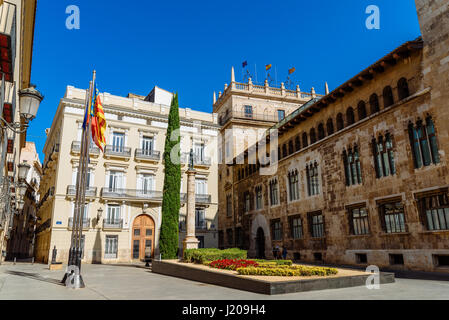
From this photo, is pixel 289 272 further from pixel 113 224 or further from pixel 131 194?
pixel 131 194

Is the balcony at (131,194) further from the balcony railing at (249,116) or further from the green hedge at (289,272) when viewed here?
the green hedge at (289,272)

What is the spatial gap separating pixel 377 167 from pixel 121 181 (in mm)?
23451

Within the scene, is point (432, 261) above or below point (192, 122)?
below

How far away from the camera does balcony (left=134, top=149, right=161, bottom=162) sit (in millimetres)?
32562

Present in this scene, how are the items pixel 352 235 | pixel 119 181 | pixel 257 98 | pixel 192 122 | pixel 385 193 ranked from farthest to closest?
pixel 257 98, pixel 192 122, pixel 119 181, pixel 352 235, pixel 385 193

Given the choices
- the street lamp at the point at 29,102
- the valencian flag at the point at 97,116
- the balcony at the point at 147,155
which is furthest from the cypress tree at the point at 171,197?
the street lamp at the point at 29,102

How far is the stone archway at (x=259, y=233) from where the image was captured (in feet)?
94.5

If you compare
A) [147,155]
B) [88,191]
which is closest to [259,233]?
[147,155]

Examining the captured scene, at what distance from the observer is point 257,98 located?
41.2 m

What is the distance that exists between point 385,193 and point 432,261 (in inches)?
156

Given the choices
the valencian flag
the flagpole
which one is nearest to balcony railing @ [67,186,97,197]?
the valencian flag
